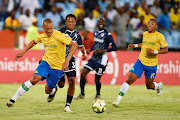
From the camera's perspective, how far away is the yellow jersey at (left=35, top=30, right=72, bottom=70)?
954 cm

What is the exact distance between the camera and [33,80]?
30.5 ft

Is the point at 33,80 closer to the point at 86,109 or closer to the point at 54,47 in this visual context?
the point at 54,47

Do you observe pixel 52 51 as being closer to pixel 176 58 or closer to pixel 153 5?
pixel 176 58

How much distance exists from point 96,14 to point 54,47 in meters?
12.4

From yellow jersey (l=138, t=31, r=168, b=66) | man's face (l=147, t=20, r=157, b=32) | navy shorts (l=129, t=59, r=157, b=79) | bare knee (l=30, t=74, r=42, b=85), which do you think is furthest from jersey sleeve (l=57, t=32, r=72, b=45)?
man's face (l=147, t=20, r=157, b=32)

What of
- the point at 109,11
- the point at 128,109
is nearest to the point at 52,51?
the point at 128,109

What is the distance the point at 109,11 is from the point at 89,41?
373 cm

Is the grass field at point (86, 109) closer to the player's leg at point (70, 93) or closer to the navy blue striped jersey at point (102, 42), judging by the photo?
the player's leg at point (70, 93)

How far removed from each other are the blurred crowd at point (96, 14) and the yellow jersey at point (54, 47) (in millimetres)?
8981

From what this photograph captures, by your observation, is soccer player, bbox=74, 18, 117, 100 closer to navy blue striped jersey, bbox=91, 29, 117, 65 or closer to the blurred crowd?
navy blue striped jersey, bbox=91, 29, 117, 65

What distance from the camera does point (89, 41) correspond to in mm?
18547

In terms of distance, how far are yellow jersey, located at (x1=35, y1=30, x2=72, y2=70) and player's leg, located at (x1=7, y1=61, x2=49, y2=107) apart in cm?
19

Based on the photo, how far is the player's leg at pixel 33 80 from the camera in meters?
9.26

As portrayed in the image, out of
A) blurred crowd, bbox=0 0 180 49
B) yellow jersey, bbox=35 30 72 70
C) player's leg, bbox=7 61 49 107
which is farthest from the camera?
blurred crowd, bbox=0 0 180 49
